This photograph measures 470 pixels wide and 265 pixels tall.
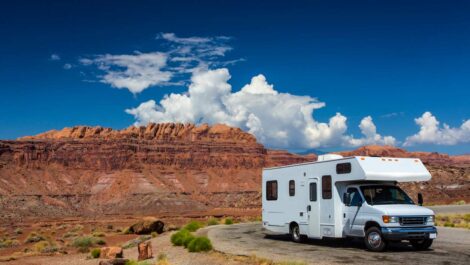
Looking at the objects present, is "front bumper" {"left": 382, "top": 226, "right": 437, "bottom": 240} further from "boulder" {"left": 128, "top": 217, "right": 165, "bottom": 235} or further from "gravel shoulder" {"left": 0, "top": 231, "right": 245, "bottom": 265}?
"boulder" {"left": 128, "top": 217, "right": 165, "bottom": 235}

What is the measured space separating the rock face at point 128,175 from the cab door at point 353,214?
67582 millimetres

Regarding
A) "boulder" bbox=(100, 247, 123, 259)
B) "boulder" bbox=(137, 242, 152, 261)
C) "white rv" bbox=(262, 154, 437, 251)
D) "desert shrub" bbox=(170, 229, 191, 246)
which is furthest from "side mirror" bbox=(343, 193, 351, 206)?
"boulder" bbox=(100, 247, 123, 259)

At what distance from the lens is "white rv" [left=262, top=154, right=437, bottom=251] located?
14922mm

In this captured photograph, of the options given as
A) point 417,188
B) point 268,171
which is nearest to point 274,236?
point 268,171

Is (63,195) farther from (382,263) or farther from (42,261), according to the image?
(382,263)

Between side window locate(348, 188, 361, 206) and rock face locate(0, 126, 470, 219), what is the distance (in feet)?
222

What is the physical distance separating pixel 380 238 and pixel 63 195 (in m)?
98.1

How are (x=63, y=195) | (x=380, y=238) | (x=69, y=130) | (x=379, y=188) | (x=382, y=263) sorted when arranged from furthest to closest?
(x=69, y=130)
(x=63, y=195)
(x=379, y=188)
(x=380, y=238)
(x=382, y=263)

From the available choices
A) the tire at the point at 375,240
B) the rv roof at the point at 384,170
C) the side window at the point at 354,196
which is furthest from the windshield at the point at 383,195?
the tire at the point at 375,240

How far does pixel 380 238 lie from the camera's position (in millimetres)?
15047

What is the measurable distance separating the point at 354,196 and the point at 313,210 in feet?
6.84

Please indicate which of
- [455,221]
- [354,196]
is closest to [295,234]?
[354,196]

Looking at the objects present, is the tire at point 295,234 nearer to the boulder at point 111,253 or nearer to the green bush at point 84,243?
the boulder at point 111,253

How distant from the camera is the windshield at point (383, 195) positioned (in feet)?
51.8
